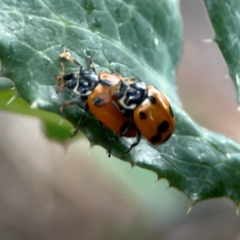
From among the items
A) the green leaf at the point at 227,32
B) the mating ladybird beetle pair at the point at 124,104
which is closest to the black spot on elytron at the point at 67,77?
the mating ladybird beetle pair at the point at 124,104

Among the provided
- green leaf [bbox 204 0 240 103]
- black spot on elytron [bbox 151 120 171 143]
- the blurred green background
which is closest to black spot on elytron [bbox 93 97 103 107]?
black spot on elytron [bbox 151 120 171 143]

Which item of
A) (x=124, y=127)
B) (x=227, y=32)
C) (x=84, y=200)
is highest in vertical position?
(x=227, y=32)

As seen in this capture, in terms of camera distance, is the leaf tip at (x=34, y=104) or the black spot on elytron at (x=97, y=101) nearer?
the leaf tip at (x=34, y=104)

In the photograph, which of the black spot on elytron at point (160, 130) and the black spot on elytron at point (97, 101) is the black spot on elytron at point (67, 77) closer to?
the black spot on elytron at point (97, 101)

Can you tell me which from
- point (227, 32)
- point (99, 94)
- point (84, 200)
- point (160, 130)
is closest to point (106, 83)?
point (99, 94)

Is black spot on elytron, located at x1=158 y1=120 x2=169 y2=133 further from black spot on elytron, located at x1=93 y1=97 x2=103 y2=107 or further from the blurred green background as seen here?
the blurred green background

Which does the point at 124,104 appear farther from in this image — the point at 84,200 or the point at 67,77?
the point at 84,200
